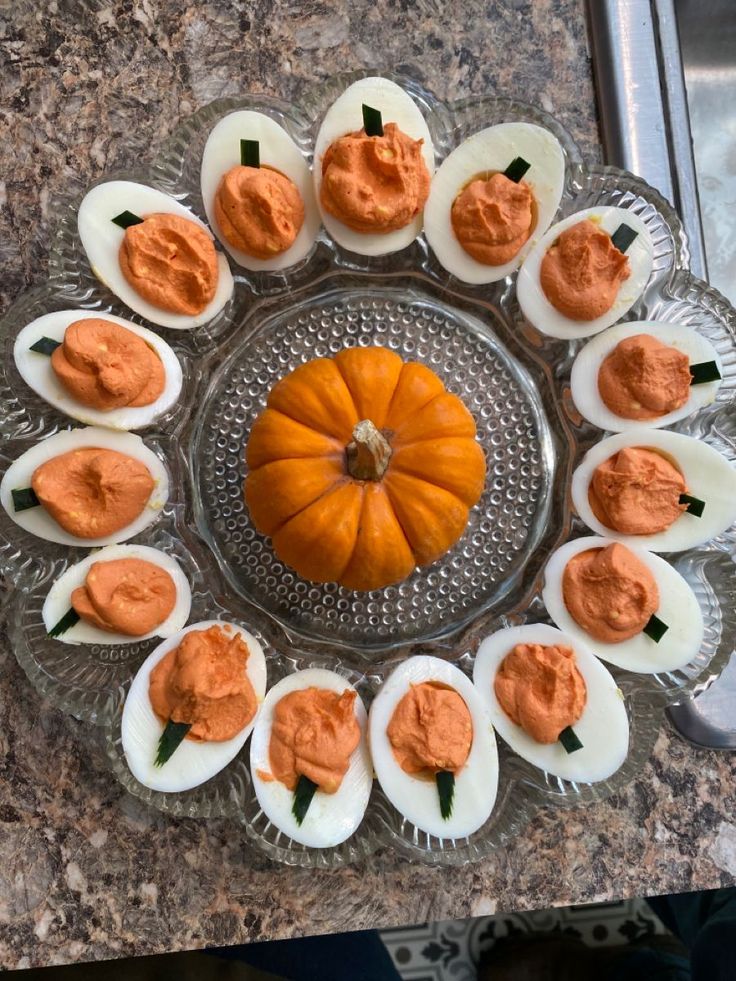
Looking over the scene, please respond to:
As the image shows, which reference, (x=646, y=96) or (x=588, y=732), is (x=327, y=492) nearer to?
(x=588, y=732)

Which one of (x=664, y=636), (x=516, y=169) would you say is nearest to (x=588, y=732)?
(x=664, y=636)

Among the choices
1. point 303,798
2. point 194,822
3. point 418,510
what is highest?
point 418,510

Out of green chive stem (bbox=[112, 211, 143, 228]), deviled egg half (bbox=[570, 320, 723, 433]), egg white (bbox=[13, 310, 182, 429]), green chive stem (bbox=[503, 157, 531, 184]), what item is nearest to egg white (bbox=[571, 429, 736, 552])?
deviled egg half (bbox=[570, 320, 723, 433])

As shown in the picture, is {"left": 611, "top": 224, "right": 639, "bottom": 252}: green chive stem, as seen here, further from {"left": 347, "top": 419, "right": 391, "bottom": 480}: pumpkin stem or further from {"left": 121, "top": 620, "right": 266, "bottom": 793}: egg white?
{"left": 121, "top": 620, "right": 266, "bottom": 793}: egg white

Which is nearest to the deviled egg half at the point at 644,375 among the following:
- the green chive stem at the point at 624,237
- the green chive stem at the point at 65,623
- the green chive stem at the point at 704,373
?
the green chive stem at the point at 704,373

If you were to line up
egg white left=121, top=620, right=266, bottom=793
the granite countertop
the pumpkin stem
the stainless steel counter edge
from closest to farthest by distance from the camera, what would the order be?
the pumpkin stem
egg white left=121, top=620, right=266, bottom=793
the granite countertop
the stainless steel counter edge

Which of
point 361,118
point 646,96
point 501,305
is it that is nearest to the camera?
point 361,118

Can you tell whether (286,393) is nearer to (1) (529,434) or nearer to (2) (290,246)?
(2) (290,246)
